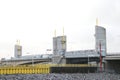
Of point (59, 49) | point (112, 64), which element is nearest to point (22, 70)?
point (112, 64)

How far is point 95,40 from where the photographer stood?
154125 millimetres

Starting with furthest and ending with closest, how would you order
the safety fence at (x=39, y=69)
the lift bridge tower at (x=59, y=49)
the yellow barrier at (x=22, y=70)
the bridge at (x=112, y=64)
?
the lift bridge tower at (x=59, y=49), the bridge at (x=112, y=64), the safety fence at (x=39, y=69), the yellow barrier at (x=22, y=70)

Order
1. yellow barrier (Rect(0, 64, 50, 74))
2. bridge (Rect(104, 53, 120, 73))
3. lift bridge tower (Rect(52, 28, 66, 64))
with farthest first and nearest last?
lift bridge tower (Rect(52, 28, 66, 64))
bridge (Rect(104, 53, 120, 73))
yellow barrier (Rect(0, 64, 50, 74))

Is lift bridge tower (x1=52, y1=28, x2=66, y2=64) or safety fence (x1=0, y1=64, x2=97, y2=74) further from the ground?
lift bridge tower (x1=52, y1=28, x2=66, y2=64)

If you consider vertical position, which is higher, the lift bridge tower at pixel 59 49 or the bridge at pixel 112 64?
the lift bridge tower at pixel 59 49

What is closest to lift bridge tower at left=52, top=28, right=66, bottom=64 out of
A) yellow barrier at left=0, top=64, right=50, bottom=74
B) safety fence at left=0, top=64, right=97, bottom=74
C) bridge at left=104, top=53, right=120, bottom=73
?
bridge at left=104, top=53, right=120, bottom=73

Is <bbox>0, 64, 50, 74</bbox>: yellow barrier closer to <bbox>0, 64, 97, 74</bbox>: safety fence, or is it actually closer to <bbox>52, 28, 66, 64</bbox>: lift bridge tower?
<bbox>0, 64, 97, 74</bbox>: safety fence

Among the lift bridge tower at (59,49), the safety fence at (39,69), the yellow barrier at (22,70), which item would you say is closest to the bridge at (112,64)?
the safety fence at (39,69)

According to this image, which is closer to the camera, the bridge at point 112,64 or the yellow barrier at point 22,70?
the yellow barrier at point 22,70

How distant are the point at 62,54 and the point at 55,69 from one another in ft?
137

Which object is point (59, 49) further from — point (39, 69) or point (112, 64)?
point (39, 69)

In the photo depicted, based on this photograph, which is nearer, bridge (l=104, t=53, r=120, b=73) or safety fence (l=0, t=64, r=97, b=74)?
safety fence (l=0, t=64, r=97, b=74)

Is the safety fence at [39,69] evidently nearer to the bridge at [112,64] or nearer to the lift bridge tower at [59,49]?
the bridge at [112,64]

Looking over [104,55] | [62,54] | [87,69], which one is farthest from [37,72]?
[62,54]
